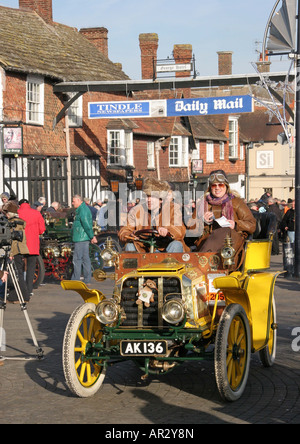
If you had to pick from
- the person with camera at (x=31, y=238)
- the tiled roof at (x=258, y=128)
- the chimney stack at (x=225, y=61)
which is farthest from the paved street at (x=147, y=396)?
the chimney stack at (x=225, y=61)

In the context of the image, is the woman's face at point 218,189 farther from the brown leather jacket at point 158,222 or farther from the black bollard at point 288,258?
the black bollard at point 288,258

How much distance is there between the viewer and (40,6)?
113ft

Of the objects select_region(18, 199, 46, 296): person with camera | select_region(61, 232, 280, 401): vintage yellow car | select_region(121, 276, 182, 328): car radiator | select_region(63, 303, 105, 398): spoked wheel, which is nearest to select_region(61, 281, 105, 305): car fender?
select_region(61, 232, 280, 401): vintage yellow car

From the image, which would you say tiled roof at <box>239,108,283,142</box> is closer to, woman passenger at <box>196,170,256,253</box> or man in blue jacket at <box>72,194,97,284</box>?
man in blue jacket at <box>72,194,97,284</box>

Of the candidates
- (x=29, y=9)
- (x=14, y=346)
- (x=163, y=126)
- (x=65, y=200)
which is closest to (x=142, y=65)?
(x=163, y=126)

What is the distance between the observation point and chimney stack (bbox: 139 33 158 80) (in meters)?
42.9

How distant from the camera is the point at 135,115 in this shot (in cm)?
2680

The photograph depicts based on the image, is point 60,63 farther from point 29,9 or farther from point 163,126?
point 163,126

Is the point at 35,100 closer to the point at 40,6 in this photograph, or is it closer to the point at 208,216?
the point at 40,6

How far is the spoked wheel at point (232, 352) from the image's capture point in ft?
22.6

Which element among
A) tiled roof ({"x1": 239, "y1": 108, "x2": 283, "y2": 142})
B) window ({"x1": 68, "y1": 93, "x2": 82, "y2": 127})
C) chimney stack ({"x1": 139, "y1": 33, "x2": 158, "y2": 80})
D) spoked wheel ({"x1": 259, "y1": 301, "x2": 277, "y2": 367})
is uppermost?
chimney stack ({"x1": 139, "y1": 33, "x2": 158, "y2": 80})

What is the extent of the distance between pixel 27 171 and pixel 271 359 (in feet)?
65.1

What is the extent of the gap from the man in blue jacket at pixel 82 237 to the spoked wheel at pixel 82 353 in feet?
28.4

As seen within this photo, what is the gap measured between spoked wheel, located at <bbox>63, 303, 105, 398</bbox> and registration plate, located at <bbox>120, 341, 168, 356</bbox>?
465 millimetres
